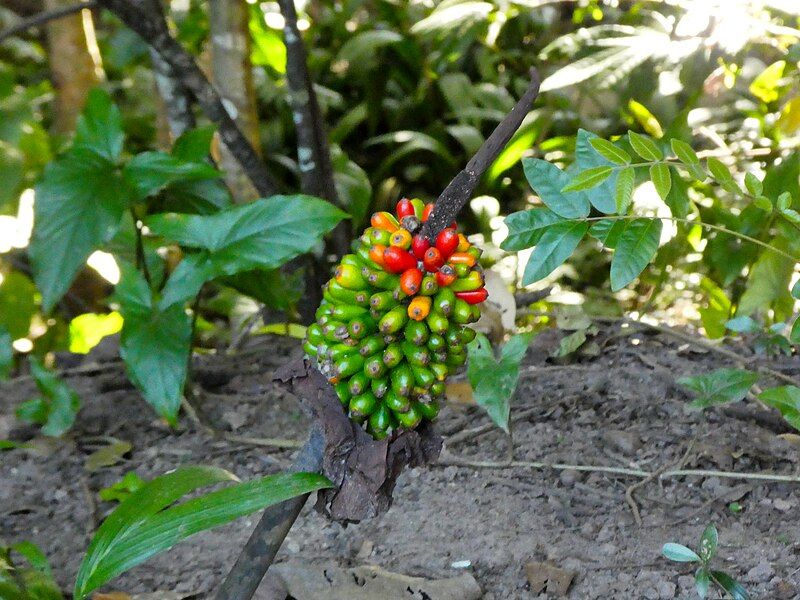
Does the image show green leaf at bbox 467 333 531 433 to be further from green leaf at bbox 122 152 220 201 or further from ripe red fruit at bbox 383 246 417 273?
green leaf at bbox 122 152 220 201

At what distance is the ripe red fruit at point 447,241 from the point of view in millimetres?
901

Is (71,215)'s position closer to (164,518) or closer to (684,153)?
(164,518)

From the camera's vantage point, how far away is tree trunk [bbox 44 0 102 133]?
313 centimetres

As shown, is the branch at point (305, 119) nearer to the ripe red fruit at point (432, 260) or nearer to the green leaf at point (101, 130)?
the green leaf at point (101, 130)

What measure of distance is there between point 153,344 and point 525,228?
0.82m

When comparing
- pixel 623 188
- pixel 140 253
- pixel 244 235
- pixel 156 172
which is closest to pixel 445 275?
pixel 623 188

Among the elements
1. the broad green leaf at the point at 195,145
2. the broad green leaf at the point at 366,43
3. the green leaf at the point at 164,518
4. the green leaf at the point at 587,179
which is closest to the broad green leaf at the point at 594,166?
the green leaf at the point at 587,179

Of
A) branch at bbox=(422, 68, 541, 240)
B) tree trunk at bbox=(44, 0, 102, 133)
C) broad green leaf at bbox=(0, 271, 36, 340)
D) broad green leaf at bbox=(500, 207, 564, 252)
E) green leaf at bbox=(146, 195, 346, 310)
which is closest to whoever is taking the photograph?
branch at bbox=(422, 68, 541, 240)

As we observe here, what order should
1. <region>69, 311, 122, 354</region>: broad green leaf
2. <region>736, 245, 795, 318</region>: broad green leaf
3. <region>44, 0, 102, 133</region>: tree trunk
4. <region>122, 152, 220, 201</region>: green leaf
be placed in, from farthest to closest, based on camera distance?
<region>44, 0, 102, 133</region>: tree trunk → <region>69, 311, 122, 354</region>: broad green leaf → <region>736, 245, 795, 318</region>: broad green leaf → <region>122, 152, 220, 201</region>: green leaf

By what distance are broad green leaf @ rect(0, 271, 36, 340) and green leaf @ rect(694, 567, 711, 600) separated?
2081 mm

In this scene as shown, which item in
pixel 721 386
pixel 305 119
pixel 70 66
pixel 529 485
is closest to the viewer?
pixel 721 386

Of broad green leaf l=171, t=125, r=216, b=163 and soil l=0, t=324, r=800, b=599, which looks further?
broad green leaf l=171, t=125, r=216, b=163

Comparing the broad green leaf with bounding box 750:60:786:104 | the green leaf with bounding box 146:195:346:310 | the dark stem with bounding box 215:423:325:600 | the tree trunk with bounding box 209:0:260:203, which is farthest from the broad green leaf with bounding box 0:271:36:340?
the broad green leaf with bounding box 750:60:786:104

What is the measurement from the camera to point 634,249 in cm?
110
